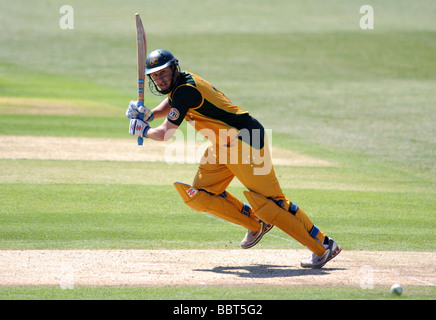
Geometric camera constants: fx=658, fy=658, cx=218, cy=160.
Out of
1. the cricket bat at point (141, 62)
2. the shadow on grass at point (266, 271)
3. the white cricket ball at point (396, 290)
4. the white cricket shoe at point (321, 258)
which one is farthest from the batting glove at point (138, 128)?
the white cricket ball at point (396, 290)

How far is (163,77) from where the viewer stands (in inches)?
284

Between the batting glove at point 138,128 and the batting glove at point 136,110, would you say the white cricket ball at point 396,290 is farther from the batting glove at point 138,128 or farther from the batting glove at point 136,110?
the batting glove at point 136,110

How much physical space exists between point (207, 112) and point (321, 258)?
6.66 ft

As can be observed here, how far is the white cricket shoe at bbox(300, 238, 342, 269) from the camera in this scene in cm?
721

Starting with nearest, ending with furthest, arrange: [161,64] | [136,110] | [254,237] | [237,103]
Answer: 1. [161,64]
2. [136,110]
3. [254,237]
4. [237,103]

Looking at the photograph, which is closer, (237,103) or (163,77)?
(163,77)

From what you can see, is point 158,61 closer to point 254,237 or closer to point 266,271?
point 254,237

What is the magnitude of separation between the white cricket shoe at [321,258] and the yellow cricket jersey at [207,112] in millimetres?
1355

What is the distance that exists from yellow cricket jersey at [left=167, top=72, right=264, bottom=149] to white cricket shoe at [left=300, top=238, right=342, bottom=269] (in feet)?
4.44

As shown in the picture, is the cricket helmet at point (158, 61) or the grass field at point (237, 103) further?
the grass field at point (237, 103)

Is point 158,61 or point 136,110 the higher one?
point 158,61

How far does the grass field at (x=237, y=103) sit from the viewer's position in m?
8.66

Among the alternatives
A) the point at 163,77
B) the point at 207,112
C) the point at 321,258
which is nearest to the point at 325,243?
the point at 321,258

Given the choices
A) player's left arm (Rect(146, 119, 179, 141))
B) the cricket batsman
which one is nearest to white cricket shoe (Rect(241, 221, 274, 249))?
the cricket batsman
